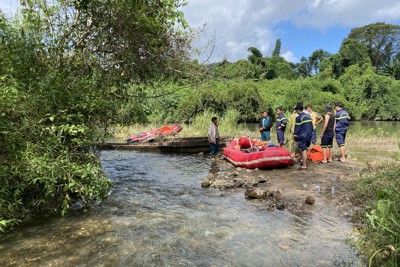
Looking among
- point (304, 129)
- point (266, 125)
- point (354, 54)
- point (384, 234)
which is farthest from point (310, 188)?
point (354, 54)

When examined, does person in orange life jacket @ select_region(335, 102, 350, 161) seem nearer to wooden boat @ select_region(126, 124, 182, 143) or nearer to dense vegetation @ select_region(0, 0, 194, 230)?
dense vegetation @ select_region(0, 0, 194, 230)

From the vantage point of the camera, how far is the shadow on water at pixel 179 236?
4.36m

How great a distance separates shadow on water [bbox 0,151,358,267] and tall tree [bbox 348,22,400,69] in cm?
5519

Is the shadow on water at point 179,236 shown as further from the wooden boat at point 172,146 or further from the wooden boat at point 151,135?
the wooden boat at point 151,135

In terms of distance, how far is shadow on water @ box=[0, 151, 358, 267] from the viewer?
4.36 meters

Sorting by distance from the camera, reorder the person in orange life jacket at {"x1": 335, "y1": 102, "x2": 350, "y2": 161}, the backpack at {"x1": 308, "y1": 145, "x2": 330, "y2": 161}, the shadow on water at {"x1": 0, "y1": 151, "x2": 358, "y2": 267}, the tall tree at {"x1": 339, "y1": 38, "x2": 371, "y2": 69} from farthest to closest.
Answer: the tall tree at {"x1": 339, "y1": 38, "x2": 371, "y2": 69}
the backpack at {"x1": 308, "y1": 145, "x2": 330, "y2": 161}
the person in orange life jacket at {"x1": 335, "y1": 102, "x2": 350, "y2": 161}
the shadow on water at {"x1": 0, "y1": 151, "x2": 358, "y2": 267}

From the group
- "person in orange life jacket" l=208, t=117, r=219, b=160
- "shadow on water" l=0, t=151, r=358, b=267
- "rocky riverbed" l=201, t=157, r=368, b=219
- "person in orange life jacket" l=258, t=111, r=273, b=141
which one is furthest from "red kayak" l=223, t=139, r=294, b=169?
"person in orange life jacket" l=258, t=111, r=273, b=141

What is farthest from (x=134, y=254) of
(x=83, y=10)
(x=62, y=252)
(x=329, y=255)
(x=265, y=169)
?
(x=265, y=169)

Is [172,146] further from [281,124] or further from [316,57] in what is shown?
[316,57]

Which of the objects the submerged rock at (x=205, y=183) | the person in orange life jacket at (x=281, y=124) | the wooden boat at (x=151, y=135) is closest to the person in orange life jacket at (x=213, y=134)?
the person in orange life jacket at (x=281, y=124)

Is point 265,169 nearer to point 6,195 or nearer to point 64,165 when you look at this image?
point 64,165

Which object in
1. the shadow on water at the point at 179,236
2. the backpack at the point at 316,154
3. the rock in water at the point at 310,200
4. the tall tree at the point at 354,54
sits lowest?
the shadow on water at the point at 179,236

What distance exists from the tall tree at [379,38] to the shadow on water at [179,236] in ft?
181

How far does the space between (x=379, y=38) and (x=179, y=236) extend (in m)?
58.2
